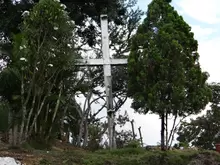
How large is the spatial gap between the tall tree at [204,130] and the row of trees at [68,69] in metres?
7.81

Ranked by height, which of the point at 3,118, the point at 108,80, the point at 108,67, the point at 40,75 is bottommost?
the point at 3,118

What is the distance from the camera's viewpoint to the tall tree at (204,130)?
1845cm

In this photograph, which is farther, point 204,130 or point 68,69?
point 204,130

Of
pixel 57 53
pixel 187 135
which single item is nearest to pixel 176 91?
pixel 57 53

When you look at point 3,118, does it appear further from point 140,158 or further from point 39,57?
point 140,158

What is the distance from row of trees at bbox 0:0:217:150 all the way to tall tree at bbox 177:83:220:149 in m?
7.81

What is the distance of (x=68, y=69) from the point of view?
25.6 ft

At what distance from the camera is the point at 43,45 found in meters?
7.29

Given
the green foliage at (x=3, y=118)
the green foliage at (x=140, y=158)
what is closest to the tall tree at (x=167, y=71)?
the green foliage at (x=140, y=158)

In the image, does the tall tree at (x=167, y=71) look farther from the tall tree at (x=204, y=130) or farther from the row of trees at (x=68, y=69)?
the tall tree at (x=204, y=130)

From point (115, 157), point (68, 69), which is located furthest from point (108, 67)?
point (115, 157)

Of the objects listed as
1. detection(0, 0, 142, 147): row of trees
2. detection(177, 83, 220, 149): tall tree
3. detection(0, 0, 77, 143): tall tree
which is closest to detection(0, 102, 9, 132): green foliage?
detection(0, 0, 142, 147): row of trees

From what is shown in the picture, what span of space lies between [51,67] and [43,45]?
1.35 feet

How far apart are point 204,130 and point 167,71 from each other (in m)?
11.4
